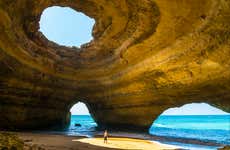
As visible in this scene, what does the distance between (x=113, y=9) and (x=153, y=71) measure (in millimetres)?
4374

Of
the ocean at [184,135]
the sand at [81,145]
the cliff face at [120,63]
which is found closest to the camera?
the sand at [81,145]

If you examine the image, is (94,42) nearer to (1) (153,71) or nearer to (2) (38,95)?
(1) (153,71)

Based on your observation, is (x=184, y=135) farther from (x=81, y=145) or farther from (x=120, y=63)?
(x=81, y=145)

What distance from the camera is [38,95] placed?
55.4ft

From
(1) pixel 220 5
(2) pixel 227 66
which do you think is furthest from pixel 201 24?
(2) pixel 227 66

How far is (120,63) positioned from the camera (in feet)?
48.1

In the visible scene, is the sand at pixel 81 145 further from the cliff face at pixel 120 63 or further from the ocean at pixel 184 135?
the cliff face at pixel 120 63

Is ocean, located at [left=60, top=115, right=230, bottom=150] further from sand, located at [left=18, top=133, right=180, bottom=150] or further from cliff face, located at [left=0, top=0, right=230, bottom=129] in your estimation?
sand, located at [left=18, top=133, right=180, bottom=150]

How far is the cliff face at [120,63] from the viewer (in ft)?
32.8

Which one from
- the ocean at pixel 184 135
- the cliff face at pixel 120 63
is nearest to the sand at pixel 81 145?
the ocean at pixel 184 135

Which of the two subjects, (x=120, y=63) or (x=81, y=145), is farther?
(x=120, y=63)

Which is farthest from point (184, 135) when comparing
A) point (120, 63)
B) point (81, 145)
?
point (81, 145)

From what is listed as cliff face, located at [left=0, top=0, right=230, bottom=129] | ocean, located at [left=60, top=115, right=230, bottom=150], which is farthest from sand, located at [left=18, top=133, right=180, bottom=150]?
cliff face, located at [left=0, top=0, right=230, bottom=129]

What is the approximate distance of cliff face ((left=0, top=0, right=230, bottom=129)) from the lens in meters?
10.0
